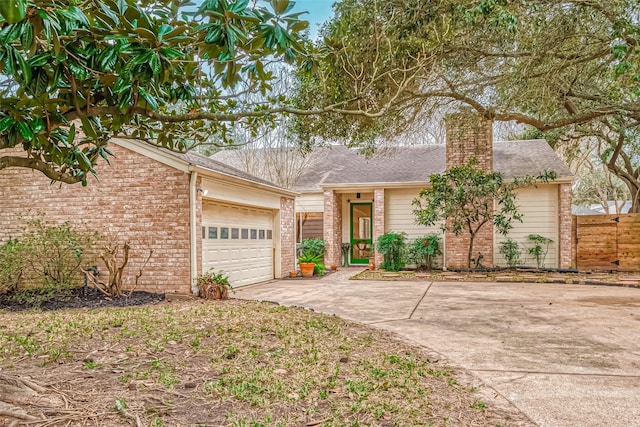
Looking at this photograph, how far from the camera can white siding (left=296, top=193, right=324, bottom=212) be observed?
1631 centimetres

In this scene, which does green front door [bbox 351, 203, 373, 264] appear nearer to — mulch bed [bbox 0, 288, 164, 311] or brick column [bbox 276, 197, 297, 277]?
brick column [bbox 276, 197, 297, 277]

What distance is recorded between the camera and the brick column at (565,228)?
13.7 metres

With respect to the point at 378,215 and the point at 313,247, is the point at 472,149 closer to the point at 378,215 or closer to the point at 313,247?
the point at 378,215

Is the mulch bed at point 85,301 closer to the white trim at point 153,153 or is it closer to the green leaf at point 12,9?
the white trim at point 153,153

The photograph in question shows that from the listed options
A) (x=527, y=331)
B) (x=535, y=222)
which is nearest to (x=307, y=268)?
(x=535, y=222)

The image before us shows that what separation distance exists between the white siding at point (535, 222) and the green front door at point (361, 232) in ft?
15.0

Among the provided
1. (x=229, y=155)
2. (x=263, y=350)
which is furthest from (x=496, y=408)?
(x=229, y=155)

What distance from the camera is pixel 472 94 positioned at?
8930mm

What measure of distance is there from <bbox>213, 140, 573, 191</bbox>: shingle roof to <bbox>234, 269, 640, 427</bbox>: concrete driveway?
5.22m

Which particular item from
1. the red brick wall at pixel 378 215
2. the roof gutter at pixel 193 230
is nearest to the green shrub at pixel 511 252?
the red brick wall at pixel 378 215

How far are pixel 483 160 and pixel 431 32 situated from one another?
860 centimetres

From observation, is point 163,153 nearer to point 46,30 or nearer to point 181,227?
point 181,227

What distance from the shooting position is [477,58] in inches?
299

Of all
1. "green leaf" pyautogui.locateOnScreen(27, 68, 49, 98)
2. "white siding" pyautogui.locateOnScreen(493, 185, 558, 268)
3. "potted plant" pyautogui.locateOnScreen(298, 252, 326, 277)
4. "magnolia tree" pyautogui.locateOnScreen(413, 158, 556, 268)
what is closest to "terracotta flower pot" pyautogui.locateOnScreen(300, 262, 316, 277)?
"potted plant" pyautogui.locateOnScreen(298, 252, 326, 277)
